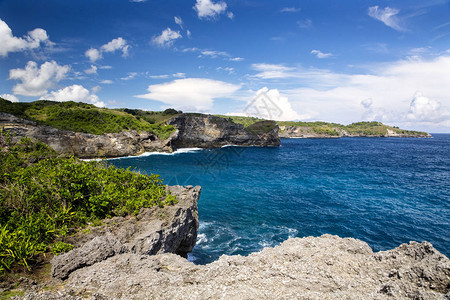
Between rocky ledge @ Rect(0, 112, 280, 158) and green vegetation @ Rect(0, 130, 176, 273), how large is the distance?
4710 centimetres

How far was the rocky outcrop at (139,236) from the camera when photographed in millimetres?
9305

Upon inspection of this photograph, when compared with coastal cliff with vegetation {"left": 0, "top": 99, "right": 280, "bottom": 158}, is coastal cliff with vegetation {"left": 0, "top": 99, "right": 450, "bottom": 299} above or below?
below

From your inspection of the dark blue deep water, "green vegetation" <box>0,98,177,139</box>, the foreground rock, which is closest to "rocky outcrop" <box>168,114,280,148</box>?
"green vegetation" <box>0,98,177,139</box>

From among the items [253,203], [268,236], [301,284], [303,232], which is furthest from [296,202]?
[301,284]

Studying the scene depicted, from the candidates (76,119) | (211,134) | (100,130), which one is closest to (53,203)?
(100,130)

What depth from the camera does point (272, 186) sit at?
138 ft

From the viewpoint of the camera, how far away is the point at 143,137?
3177 inches

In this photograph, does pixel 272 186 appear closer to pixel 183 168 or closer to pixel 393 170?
pixel 183 168

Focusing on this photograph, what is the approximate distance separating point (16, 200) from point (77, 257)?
261 inches

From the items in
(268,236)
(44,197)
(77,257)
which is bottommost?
(268,236)

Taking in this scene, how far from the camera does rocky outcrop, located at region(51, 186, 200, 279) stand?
9305mm

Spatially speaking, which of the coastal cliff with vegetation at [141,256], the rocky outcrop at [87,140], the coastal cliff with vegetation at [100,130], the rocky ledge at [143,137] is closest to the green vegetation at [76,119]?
the coastal cliff with vegetation at [100,130]

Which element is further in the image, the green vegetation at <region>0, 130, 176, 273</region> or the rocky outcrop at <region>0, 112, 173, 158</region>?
the rocky outcrop at <region>0, 112, 173, 158</region>

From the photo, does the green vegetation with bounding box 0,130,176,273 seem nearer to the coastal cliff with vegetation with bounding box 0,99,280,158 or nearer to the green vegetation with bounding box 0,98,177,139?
the coastal cliff with vegetation with bounding box 0,99,280,158
